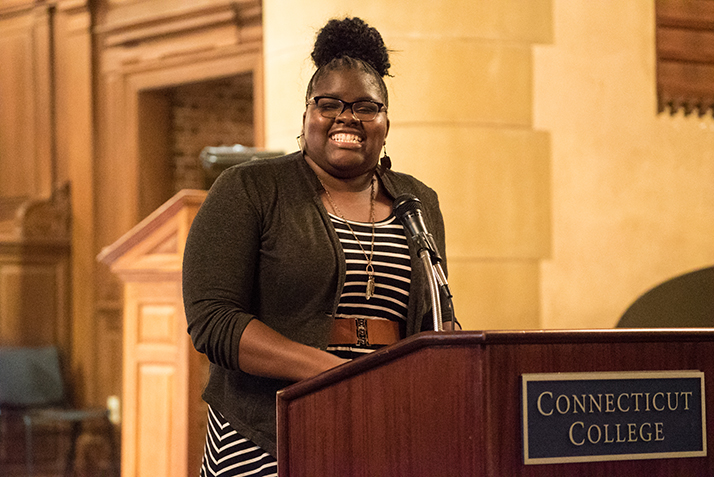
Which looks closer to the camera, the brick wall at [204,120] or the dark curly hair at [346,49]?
the dark curly hair at [346,49]

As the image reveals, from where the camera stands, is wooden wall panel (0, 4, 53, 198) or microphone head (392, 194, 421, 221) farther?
wooden wall panel (0, 4, 53, 198)

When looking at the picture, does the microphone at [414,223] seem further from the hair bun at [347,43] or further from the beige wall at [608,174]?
the beige wall at [608,174]

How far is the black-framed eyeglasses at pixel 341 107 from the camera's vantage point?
4.86 ft

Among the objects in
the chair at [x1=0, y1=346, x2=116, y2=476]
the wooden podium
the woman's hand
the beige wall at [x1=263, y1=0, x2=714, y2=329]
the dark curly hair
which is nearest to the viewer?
the wooden podium

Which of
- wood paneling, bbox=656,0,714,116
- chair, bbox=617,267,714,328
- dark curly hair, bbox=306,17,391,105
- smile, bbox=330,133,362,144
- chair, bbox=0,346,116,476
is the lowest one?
chair, bbox=0,346,116,476

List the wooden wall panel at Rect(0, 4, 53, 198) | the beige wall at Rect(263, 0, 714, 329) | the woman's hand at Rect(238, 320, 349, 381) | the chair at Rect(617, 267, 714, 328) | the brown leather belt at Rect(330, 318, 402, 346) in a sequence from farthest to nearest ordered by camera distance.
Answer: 1. the wooden wall panel at Rect(0, 4, 53, 198)
2. the beige wall at Rect(263, 0, 714, 329)
3. the chair at Rect(617, 267, 714, 328)
4. the brown leather belt at Rect(330, 318, 402, 346)
5. the woman's hand at Rect(238, 320, 349, 381)

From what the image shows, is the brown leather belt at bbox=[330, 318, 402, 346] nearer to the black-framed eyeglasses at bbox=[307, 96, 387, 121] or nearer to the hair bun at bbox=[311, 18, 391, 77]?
the black-framed eyeglasses at bbox=[307, 96, 387, 121]

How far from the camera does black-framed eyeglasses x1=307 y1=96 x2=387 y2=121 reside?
1481mm

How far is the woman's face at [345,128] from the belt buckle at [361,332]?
0.87 ft

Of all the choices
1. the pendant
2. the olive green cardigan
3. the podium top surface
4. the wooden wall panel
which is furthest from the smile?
the wooden wall panel

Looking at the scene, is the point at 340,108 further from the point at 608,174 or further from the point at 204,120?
the point at 204,120

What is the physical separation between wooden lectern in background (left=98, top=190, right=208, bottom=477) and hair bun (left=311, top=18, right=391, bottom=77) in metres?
1.68

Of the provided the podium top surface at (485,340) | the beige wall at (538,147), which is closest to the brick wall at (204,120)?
the beige wall at (538,147)

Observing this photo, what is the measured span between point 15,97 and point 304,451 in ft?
20.8
